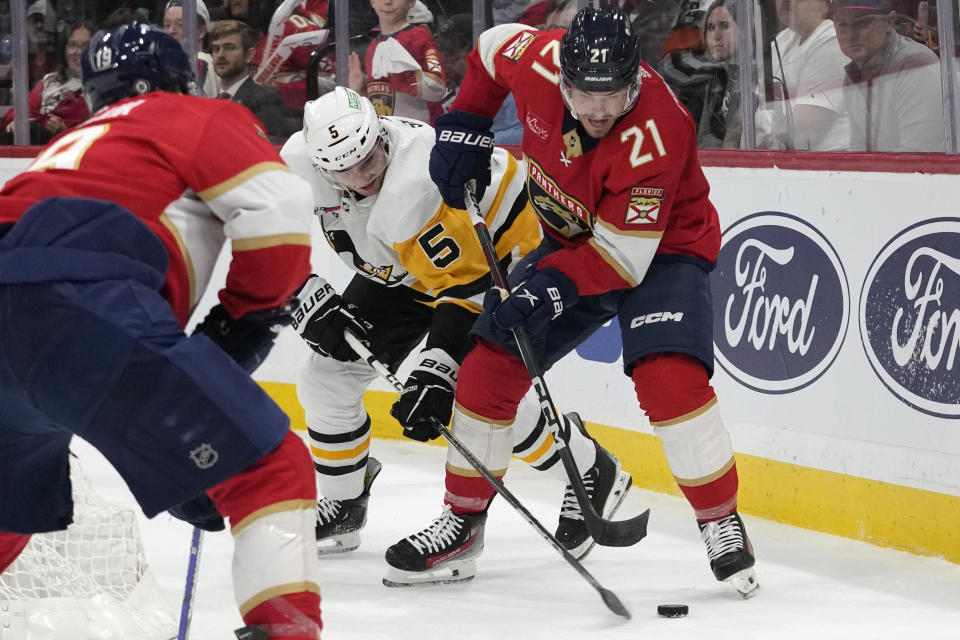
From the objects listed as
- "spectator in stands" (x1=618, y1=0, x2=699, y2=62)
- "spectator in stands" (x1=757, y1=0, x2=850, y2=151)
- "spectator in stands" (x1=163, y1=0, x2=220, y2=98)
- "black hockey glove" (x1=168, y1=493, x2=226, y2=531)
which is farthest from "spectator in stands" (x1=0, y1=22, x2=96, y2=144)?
"black hockey glove" (x1=168, y1=493, x2=226, y2=531)

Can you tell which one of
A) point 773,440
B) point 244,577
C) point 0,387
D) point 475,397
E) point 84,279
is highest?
point 84,279

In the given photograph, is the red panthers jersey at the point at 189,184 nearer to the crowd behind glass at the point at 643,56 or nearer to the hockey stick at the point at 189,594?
the crowd behind glass at the point at 643,56

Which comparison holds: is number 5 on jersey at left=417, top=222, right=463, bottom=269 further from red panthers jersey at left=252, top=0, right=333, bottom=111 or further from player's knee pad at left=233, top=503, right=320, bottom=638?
red panthers jersey at left=252, top=0, right=333, bottom=111

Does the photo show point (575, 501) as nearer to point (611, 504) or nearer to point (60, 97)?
point (611, 504)

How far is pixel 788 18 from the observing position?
3.76m

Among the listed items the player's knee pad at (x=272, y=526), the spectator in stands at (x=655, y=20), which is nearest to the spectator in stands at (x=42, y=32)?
the spectator in stands at (x=655, y=20)

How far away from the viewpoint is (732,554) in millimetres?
2855

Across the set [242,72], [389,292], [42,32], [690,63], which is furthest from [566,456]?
[42,32]

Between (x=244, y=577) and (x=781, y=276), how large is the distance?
2110 millimetres

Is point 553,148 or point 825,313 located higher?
point 553,148

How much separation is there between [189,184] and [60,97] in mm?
4248

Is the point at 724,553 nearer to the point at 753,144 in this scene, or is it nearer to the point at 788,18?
the point at 753,144

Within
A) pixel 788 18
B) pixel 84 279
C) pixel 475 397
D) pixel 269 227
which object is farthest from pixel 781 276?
pixel 84 279

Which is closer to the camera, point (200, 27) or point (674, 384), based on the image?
point (674, 384)
